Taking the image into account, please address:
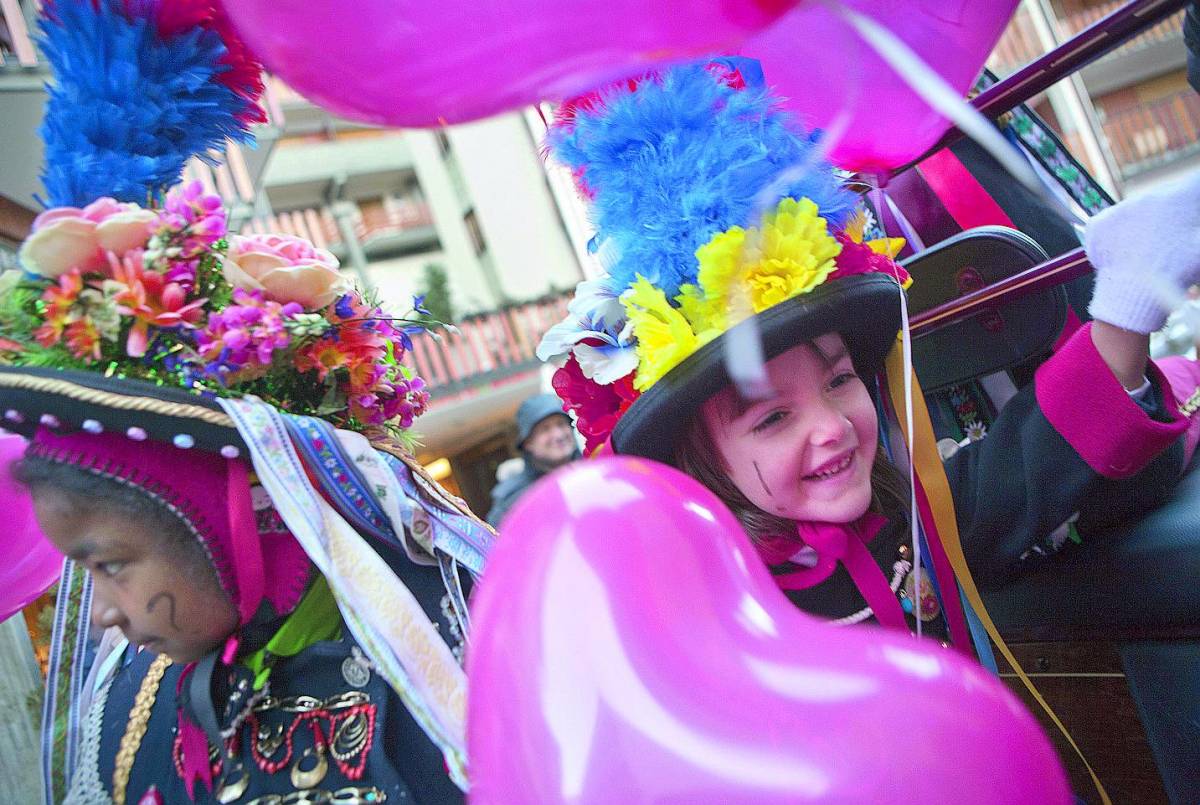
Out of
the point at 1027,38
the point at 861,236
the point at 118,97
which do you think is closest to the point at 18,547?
the point at 118,97

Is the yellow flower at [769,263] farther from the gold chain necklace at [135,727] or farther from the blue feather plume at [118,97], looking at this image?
the gold chain necklace at [135,727]

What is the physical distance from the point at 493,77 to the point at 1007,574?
1.16m

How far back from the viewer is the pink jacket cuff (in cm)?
104

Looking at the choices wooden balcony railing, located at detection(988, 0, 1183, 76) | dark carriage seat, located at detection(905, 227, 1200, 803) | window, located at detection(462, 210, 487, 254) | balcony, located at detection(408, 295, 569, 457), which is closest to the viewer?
dark carriage seat, located at detection(905, 227, 1200, 803)

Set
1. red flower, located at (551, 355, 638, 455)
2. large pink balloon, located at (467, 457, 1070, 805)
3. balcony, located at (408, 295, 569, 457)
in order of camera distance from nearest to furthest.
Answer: large pink balloon, located at (467, 457, 1070, 805), red flower, located at (551, 355, 638, 455), balcony, located at (408, 295, 569, 457)

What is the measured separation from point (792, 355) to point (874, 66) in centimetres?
38

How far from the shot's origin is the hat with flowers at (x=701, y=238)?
41.8 inches

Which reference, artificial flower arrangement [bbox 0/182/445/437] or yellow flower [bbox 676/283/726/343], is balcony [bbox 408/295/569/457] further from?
yellow flower [bbox 676/283/726/343]

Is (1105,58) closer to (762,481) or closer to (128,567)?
(762,481)

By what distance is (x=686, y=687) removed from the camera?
0.55m

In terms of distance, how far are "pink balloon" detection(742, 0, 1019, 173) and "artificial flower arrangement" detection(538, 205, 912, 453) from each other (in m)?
0.13

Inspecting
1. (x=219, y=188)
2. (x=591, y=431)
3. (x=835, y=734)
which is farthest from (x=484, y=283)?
(x=835, y=734)

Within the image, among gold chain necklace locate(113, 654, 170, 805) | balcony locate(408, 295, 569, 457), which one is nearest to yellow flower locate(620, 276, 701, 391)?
gold chain necklace locate(113, 654, 170, 805)

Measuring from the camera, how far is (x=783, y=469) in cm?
111
